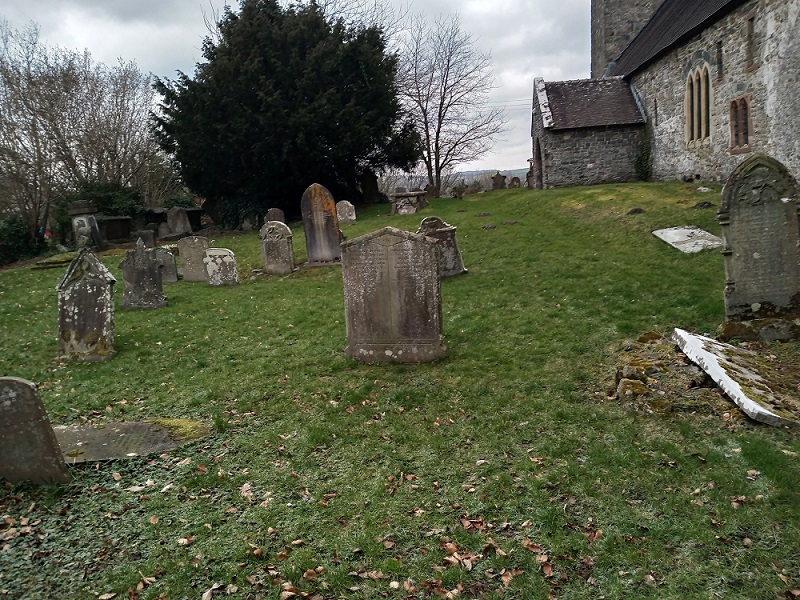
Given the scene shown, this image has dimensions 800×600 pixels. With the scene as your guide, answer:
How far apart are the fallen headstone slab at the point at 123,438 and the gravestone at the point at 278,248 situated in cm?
867

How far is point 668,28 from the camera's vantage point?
23625mm

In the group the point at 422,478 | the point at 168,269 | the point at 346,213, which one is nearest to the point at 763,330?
the point at 422,478

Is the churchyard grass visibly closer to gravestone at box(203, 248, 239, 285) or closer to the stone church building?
gravestone at box(203, 248, 239, 285)

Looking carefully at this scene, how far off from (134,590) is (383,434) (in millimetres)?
2575

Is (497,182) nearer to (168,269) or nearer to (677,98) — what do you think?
(677,98)

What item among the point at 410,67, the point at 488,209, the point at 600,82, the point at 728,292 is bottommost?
the point at 728,292

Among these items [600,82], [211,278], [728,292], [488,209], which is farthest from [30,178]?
[728,292]

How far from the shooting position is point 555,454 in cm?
495

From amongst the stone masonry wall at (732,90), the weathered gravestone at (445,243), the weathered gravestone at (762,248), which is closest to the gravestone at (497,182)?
the stone masonry wall at (732,90)

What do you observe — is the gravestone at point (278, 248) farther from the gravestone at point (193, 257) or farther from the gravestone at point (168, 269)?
the gravestone at point (168, 269)

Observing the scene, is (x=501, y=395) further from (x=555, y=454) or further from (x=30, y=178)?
(x=30, y=178)

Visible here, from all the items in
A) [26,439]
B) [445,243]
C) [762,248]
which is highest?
[445,243]

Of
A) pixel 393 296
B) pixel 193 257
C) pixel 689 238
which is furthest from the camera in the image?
pixel 193 257

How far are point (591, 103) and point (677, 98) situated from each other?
4.79 m
